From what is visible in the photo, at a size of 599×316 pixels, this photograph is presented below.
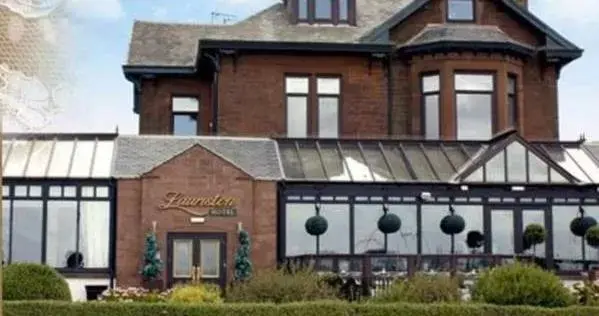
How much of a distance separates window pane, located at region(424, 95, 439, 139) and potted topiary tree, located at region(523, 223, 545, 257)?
4878 millimetres

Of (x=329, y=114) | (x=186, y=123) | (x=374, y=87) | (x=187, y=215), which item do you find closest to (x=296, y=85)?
(x=329, y=114)

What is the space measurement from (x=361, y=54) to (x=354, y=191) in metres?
5.74

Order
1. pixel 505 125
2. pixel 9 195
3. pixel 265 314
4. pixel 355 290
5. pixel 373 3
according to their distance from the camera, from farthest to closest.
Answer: pixel 373 3 < pixel 505 125 < pixel 9 195 < pixel 355 290 < pixel 265 314

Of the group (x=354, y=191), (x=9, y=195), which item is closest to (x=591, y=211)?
(x=354, y=191)

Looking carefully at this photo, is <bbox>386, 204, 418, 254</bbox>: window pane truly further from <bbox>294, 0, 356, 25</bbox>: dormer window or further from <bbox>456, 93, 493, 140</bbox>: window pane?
<bbox>294, 0, 356, 25</bbox>: dormer window

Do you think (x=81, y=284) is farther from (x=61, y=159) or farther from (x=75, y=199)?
(x=61, y=159)

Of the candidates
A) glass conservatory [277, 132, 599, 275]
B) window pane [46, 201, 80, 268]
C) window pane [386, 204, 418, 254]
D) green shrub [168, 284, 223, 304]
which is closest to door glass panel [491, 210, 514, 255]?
glass conservatory [277, 132, 599, 275]

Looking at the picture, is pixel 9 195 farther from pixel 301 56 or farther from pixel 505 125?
pixel 505 125

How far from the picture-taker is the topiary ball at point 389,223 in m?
28.9

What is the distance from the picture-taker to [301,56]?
33625 mm

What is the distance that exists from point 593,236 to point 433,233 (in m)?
4.13

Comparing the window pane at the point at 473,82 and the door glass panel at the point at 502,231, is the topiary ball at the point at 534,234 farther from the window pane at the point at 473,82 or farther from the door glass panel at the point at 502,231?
the window pane at the point at 473,82

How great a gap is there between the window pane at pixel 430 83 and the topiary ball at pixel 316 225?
21.4ft

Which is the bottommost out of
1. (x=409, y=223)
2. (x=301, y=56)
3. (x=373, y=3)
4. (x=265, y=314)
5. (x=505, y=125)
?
(x=265, y=314)
